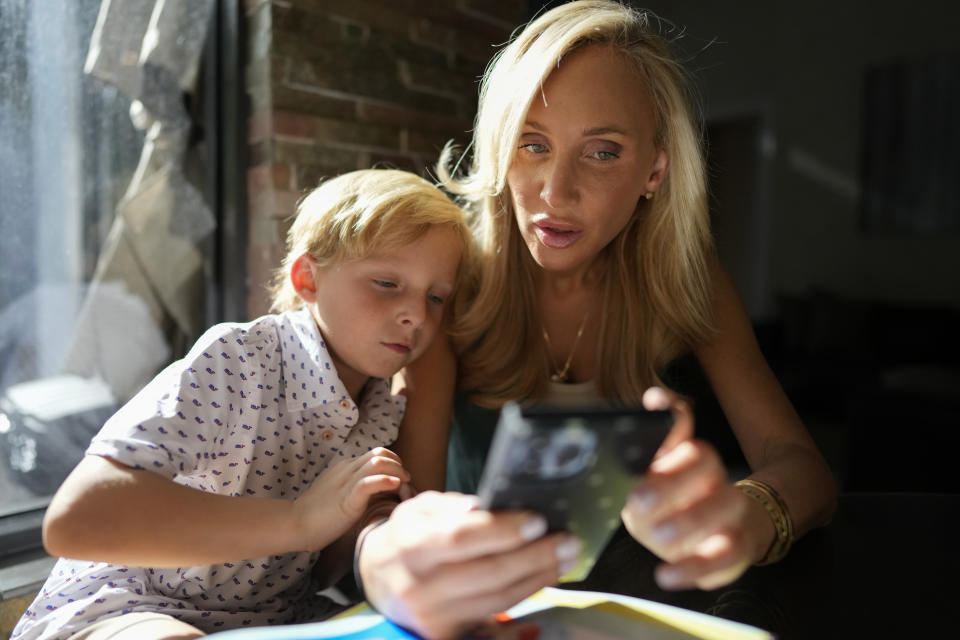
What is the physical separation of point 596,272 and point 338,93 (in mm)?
922

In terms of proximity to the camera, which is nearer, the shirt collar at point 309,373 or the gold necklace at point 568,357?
the shirt collar at point 309,373

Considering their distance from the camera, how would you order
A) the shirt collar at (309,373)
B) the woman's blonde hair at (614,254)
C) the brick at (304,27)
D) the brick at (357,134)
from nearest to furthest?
the shirt collar at (309,373)
the woman's blonde hair at (614,254)
the brick at (304,27)
the brick at (357,134)

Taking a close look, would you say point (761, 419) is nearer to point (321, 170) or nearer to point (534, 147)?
point (534, 147)

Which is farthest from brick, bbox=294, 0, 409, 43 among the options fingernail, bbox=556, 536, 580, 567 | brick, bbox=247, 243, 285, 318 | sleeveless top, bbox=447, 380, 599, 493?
fingernail, bbox=556, 536, 580, 567

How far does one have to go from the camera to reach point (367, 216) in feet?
3.59

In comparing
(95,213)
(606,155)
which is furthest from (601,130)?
(95,213)

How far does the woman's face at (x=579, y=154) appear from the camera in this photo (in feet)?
3.94

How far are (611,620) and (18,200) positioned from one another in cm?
161

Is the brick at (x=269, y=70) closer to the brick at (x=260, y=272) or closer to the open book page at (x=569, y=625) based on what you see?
the brick at (x=260, y=272)

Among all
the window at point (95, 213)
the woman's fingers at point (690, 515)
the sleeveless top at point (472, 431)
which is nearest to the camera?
the woman's fingers at point (690, 515)

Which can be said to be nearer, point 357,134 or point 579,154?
point 579,154

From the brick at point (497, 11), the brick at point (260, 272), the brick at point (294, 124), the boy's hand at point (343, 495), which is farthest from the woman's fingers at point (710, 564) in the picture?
the brick at point (497, 11)

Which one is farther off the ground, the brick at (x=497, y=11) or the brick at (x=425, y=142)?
the brick at (x=497, y=11)

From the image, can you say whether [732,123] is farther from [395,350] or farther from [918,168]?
[395,350]
